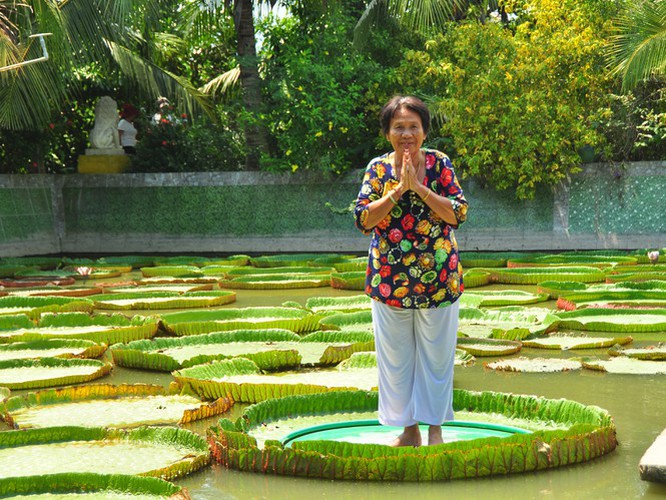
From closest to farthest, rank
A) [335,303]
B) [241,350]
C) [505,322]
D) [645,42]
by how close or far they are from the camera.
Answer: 1. [241,350]
2. [505,322]
3. [335,303]
4. [645,42]

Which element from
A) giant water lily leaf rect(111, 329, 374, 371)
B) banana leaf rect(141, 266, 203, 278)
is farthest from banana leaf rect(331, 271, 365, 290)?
giant water lily leaf rect(111, 329, 374, 371)

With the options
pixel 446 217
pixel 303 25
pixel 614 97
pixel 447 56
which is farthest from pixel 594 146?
pixel 446 217

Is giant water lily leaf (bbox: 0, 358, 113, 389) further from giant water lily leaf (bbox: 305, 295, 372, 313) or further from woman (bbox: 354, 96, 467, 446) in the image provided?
giant water lily leaf (bbox: 305, 295, 372, 313)

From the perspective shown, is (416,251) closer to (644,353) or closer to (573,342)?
(644,353)

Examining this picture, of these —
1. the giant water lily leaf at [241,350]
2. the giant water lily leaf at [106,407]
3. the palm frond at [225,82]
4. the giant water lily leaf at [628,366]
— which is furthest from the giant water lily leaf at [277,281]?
the palm frond at [225,82]

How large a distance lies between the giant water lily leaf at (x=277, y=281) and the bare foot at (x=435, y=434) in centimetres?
683

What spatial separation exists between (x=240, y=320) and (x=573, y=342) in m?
2.55

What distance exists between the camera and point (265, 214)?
17.4 m

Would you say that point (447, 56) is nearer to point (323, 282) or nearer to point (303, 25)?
point (303, 25)

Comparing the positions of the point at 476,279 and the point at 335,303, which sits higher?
the point at 476,279

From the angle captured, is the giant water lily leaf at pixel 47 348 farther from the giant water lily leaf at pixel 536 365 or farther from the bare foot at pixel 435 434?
the bare foot at pixel 435 434

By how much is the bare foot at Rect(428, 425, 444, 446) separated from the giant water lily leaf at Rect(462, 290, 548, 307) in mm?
4327

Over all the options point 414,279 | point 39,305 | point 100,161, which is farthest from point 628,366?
point 100,161

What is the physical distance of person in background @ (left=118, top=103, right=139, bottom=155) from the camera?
65.9ft
